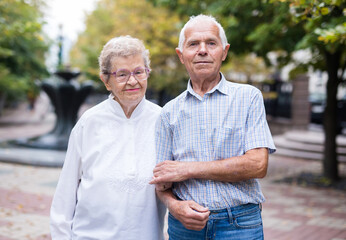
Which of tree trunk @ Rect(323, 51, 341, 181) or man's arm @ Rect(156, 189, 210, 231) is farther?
tree trunk @ Rect(323, 51, 341, 181)

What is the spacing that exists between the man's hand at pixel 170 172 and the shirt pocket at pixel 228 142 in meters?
0.18

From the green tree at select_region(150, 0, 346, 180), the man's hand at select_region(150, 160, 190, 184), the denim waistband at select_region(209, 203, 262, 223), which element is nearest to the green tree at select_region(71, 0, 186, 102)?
the green tree at select_region(150, 0, 346, 180)

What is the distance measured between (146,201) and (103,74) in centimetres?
77

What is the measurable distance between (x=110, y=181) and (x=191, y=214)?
1.80 ft

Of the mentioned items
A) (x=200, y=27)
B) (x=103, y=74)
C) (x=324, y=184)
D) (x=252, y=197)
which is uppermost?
(x=200, y=27)

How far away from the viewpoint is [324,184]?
30.0ft

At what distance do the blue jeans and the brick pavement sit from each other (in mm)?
3502

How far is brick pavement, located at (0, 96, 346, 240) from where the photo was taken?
5.50 meters

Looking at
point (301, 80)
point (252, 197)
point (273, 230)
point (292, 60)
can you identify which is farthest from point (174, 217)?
point (301, 80)

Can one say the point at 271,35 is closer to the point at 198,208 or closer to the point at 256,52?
the point at 256,52

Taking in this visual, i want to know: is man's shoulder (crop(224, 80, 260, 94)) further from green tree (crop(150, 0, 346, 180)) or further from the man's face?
green tree (crop(150, 0, 346, 180))

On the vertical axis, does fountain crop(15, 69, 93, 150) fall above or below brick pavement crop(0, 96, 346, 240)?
above

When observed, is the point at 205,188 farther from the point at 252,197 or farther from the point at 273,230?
the point at 273,230

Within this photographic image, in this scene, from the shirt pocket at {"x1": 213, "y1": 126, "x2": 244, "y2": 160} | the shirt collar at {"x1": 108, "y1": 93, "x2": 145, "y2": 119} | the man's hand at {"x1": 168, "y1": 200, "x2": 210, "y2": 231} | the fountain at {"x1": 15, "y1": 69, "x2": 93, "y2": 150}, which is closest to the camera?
the man's hand at {"x1": 168, "y1": 200, "x2": 210, "y2": 231}
